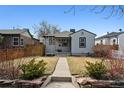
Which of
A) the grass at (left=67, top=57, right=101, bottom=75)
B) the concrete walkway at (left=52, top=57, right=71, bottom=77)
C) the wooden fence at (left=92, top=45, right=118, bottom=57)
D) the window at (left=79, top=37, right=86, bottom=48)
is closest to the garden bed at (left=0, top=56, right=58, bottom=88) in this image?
the concrete walkway at (left=52, top=57, right=71, bottom=77)

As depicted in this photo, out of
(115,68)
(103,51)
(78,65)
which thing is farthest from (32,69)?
(103,51)

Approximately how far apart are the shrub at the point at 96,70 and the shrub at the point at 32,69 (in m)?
1.02

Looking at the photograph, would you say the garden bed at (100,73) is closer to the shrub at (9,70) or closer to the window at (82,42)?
the shrub at (9,70)

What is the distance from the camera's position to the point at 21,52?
25.6ft

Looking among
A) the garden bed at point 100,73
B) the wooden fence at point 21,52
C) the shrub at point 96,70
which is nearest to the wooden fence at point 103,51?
the garden bed at point 100,73

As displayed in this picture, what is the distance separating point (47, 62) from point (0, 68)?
1.07 meters

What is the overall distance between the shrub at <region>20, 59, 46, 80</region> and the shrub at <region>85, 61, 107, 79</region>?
3.33ft

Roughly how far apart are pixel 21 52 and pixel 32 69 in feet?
2.87

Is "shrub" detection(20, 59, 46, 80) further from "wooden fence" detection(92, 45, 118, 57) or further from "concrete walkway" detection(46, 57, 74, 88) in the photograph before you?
"wooden fence" detection(92, 45, 118, 57)

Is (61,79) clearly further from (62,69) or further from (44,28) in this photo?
(44,28)

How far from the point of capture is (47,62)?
24.8 feet

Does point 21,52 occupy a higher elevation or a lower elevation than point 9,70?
higher
